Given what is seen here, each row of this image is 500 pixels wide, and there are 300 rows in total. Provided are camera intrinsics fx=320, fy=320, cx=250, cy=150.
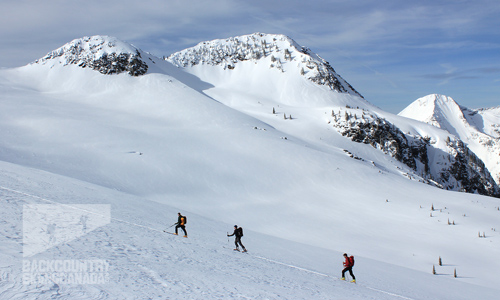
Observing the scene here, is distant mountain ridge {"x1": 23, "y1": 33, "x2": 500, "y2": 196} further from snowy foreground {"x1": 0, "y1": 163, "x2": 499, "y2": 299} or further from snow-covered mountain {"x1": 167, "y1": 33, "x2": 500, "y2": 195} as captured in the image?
snowy foreground {"x1": 0, "y1": 163, "x2": 499, "y2": 299}

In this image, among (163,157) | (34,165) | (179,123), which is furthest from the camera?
(179,123)

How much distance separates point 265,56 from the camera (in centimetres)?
14275

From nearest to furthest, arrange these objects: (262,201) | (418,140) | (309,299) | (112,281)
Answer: (112,281) < (309,299) < (262,201) < (418,140)

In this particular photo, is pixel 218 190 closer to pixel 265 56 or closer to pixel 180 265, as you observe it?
pixel 180 265

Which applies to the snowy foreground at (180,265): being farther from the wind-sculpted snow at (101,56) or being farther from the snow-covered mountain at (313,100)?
the wind-sculpted snow at (101,56)

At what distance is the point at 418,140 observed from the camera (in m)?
106

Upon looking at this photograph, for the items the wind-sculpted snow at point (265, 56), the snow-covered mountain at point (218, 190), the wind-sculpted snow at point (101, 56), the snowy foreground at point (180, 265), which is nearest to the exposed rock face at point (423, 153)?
the snow-covered mountain at point (218, 190)

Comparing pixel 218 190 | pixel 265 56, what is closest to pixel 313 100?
pixel 265 56

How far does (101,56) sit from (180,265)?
104235 mm

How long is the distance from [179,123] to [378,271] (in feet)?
174

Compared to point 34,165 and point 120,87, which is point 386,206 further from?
point 120,87

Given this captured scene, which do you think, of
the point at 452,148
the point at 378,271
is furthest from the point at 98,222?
the point at 452,148

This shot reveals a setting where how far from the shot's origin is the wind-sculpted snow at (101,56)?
98.2 metres

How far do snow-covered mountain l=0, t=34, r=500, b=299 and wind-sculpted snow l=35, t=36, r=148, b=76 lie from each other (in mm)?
562
